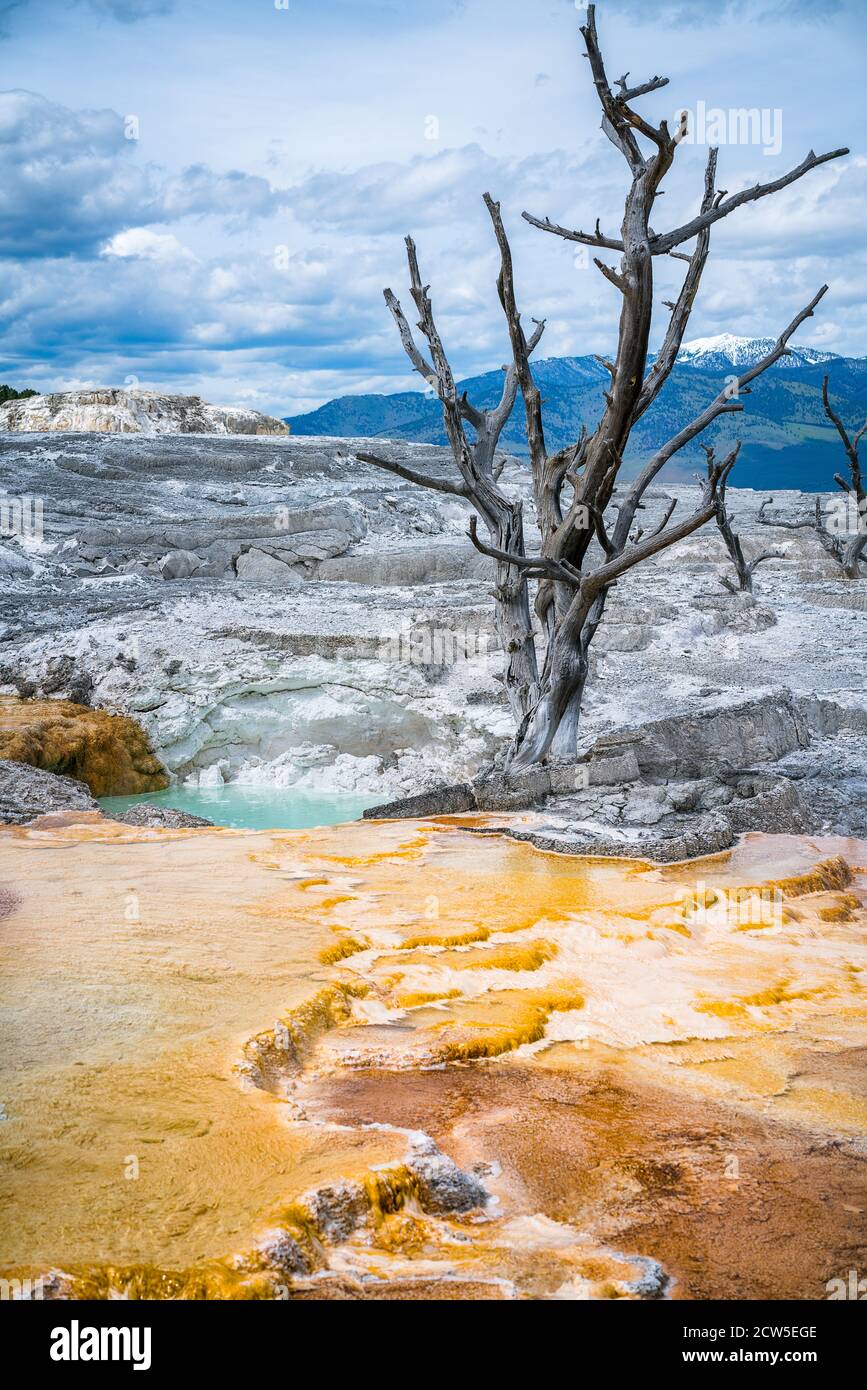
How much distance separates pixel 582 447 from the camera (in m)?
7.58

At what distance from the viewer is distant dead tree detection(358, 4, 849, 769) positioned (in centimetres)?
638

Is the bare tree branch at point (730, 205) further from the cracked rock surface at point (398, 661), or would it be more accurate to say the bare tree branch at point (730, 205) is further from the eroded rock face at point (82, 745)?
the eroded rock face at point (82, 745)

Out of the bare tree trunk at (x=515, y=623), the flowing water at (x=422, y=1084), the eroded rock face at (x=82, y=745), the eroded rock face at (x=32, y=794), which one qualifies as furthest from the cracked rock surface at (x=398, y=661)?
the eroded rock face at (x=32, y=794)

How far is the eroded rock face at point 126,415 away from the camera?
27.6 m

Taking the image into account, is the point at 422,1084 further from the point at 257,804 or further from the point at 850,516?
Answer: the point at 850,516

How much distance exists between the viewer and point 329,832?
20.2 ft

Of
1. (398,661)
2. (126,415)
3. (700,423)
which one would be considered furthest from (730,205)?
(126,415)

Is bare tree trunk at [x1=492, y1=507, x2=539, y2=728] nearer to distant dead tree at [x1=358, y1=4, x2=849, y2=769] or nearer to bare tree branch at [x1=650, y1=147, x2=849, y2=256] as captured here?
distant dead tree at [x1=358, y1=4, x2=849, y2=769]

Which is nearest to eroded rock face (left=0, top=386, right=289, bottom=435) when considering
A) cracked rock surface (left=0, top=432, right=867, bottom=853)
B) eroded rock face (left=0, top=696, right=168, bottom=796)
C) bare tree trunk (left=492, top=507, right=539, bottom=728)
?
cracked rock surface (left=0, top=432, right=867, bottom=853)

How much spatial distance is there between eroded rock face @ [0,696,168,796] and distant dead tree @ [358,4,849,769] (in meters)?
4.40

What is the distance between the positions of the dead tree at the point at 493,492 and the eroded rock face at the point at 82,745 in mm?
4181

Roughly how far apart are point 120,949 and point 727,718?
6.46 m

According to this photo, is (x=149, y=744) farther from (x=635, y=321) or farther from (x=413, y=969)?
(x=413, y=969)

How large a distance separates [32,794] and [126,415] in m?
22.8
